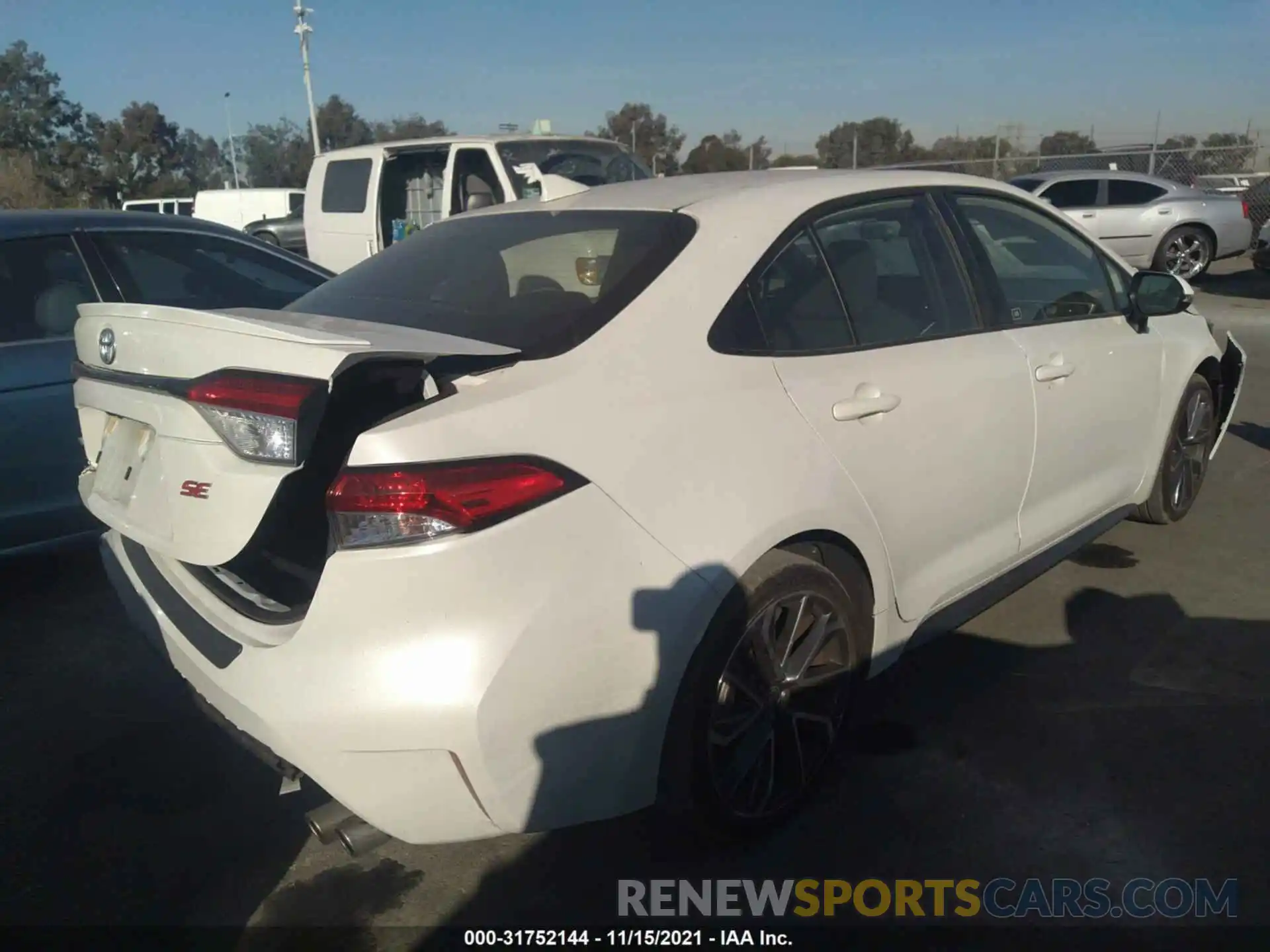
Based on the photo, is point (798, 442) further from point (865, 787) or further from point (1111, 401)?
point (1111, 401)

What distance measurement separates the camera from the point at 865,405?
2.79 metres

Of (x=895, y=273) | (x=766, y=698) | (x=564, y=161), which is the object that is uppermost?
(x=564, y=161)

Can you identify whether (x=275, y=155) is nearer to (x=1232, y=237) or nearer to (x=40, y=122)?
(x=40, y=122)

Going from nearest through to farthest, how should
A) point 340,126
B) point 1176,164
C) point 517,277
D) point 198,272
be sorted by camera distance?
1. point 517,277
2. point 198,272
3. point 1176,164
4. point 340,126

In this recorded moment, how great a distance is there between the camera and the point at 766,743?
8.73ft

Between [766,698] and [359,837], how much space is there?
3.41 feet

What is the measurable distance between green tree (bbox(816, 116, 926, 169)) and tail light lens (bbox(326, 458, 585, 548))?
30132 millimetres

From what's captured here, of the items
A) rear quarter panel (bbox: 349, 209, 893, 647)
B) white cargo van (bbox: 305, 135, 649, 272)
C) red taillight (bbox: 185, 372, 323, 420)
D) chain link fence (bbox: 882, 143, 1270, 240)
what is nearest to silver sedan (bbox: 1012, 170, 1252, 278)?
chain link fence (bbox: 882, 143, 1270, 240)

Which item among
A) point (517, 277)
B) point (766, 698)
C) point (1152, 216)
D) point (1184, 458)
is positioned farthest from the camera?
point (1152, 216)

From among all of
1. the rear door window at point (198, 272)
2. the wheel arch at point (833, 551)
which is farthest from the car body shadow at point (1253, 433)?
the rear door window at point (198, 272)

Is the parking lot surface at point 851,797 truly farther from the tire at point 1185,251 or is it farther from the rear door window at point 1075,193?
the tire at point 1185,251

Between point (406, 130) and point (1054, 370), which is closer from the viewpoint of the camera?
point (1054, 370)

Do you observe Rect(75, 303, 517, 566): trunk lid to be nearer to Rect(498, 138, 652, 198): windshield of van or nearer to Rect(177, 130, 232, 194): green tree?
Rect(498, 138, 652, 198): windshield of van

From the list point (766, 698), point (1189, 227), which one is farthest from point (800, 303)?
point (1189, 227)
